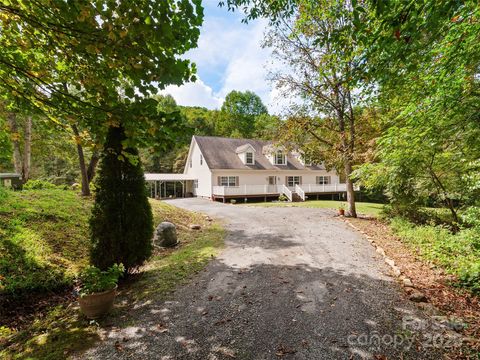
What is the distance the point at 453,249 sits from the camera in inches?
255

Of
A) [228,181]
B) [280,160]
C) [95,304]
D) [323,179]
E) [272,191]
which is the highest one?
[280,160]

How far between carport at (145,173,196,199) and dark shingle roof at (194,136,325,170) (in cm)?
440

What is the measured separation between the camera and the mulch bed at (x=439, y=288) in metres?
3.80

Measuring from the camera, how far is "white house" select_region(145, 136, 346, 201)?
23844 millimetres

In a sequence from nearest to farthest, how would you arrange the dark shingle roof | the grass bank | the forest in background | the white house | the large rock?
the grass bank → the forest in background → the large rock → the white house → the dark shingle roof

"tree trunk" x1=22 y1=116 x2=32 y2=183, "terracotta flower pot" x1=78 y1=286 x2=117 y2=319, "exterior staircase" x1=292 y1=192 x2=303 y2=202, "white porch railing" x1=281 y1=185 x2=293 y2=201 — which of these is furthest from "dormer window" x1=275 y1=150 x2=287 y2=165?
"terracotta flower pot" x1=78 y1=286 x2=117 y2=319

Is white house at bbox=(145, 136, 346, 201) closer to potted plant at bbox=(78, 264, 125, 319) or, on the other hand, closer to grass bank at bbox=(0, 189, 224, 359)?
grass bank at bbox=(0, 189, 224, 359)

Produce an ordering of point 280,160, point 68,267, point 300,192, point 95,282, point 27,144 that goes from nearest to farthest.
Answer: point 95,282
point 68,267
point 27,144
point 300,192
point 280,160

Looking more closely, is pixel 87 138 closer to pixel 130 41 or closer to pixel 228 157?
pixel 130 41

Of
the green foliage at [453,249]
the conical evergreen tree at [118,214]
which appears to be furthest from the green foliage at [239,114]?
the conical evergreen tree at [118,214]

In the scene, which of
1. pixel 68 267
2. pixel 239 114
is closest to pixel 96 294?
pixel 68 267

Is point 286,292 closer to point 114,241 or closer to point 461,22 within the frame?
point 114,241

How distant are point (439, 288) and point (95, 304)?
6571mm

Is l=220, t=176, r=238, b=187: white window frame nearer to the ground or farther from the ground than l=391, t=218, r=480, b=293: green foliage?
farther from the ground
